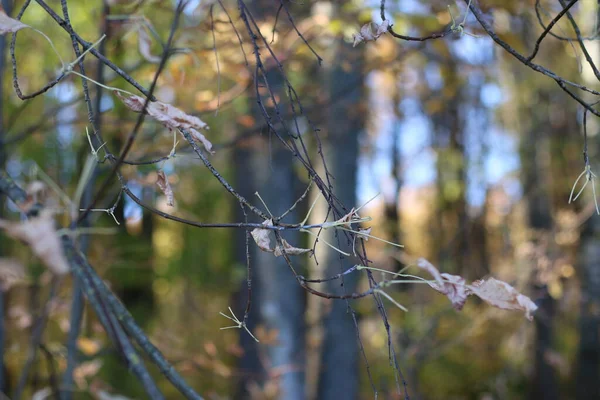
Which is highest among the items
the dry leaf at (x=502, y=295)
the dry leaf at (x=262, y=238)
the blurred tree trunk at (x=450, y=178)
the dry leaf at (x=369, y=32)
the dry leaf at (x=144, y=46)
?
the blurred tree trunk at (x=450, y=178)

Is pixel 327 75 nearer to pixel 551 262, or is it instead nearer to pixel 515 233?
pixel 551 262

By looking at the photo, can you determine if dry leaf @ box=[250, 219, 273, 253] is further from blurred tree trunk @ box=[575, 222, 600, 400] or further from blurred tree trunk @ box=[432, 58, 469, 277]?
blurred tree trunk @ box=[432, 58, 469, 277]

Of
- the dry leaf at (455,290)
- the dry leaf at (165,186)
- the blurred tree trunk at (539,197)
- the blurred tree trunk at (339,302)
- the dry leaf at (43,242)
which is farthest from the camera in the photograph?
the blurred tree trunk at (539,197)

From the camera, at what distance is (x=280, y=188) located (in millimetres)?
4090

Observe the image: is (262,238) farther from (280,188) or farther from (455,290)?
(280,188)

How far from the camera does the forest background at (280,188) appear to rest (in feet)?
5.28

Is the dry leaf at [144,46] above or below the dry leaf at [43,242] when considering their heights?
above

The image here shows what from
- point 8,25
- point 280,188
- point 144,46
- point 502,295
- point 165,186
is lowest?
point 502,295

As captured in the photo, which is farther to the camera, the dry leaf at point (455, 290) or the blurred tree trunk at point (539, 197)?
the blurred tree trunk at point (539, 197)

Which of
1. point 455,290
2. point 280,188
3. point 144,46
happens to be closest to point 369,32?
point 455,290

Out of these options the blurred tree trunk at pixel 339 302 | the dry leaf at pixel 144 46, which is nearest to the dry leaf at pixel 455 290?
the dry leaf at pixel 144 46

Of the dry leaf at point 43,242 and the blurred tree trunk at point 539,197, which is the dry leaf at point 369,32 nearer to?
the dry leaf at point 43,242

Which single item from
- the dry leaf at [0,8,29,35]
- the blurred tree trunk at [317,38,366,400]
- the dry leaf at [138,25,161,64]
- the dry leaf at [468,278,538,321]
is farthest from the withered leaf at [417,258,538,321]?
the blurred tree trunk at [317,38,366,400]

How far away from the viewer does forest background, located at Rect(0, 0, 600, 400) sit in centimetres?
161
